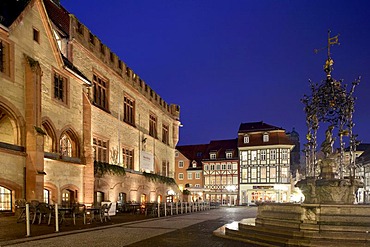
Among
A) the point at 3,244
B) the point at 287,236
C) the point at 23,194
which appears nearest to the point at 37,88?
the point at 23,194

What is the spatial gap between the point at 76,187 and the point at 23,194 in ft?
16.2

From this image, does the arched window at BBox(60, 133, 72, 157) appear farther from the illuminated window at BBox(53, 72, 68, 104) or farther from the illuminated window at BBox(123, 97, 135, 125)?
the illuminated window at BBox(123, 97, 135, 125)

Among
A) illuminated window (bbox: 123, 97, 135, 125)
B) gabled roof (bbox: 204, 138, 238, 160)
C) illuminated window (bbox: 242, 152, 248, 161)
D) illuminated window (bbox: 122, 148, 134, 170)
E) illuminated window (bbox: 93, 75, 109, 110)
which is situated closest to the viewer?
illuminated window (bbox: 93, 75, 109, 110)

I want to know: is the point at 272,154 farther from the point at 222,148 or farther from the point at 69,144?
the point at 69,144

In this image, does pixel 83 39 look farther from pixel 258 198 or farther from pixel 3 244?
pixel 258 198

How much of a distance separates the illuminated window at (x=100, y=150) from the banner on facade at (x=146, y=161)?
244 inches

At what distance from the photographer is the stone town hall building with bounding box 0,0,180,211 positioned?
15.7m

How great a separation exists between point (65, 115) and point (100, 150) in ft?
18.7

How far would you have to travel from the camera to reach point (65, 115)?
65.3 ft

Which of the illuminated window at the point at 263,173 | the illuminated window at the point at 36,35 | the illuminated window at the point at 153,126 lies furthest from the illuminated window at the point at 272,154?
the illuminated window at the point at 36,35

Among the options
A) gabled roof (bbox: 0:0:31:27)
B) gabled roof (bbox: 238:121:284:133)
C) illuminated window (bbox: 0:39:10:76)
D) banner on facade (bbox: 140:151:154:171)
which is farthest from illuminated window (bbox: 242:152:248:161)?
illuminated window (bbox: 0:39:10:76)

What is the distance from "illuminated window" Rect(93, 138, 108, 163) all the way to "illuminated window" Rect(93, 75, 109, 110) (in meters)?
2.47

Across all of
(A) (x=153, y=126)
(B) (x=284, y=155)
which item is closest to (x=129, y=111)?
(A) (x=153, y=126)

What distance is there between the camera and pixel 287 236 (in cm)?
1048
